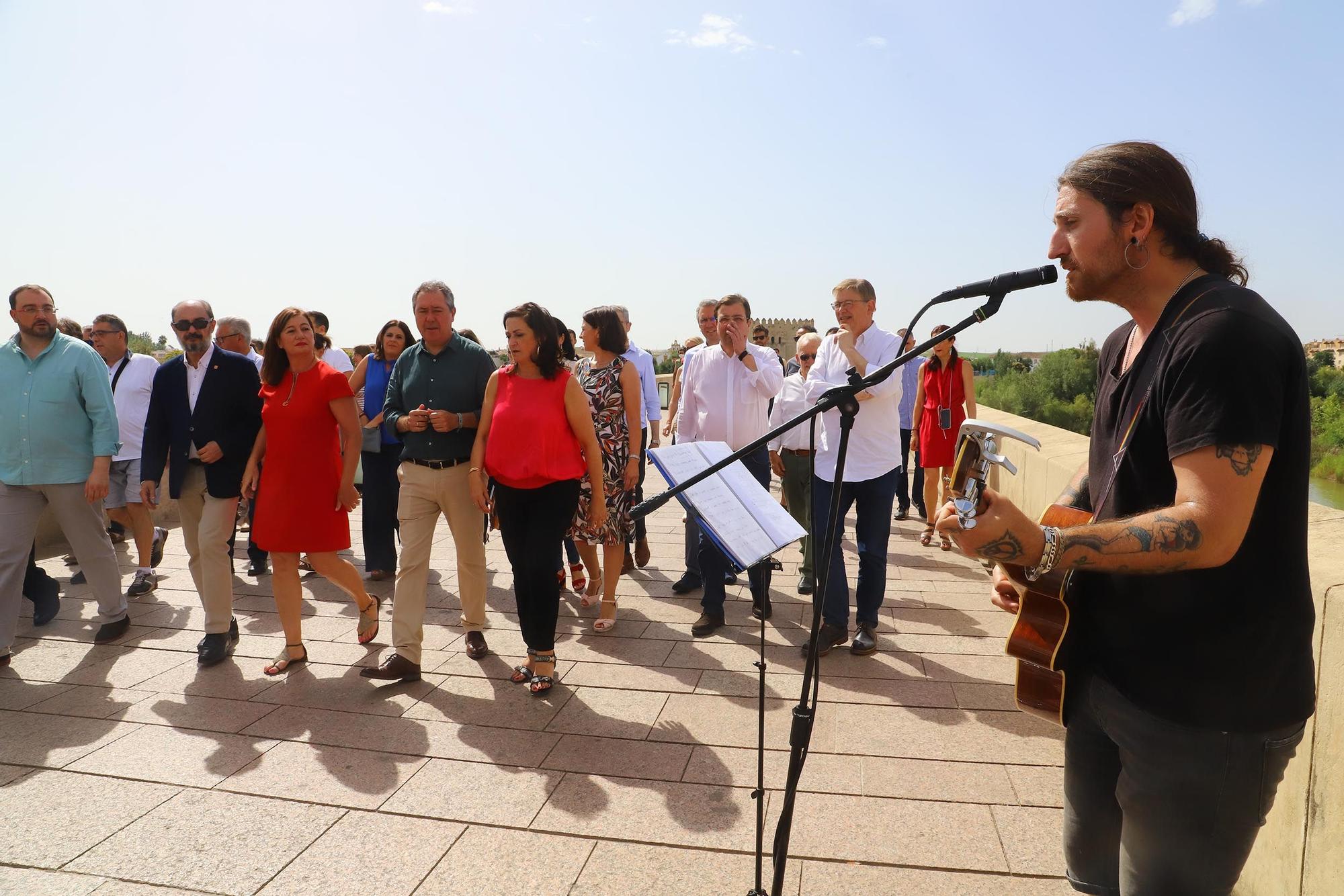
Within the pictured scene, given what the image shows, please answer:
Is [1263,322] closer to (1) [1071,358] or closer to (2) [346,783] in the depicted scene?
(2) [346,783]

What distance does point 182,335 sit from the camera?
4.88 meters

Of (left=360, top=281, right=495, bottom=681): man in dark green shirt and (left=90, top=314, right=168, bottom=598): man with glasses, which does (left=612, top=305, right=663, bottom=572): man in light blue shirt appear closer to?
(left=360, top=281, right=495, bottom=681): man in dark green shirt

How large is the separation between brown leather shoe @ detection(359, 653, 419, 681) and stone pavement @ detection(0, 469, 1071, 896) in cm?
7

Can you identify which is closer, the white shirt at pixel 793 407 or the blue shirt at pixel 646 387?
the white shirt at pixel 793 407

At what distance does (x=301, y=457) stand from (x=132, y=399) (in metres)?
3.07

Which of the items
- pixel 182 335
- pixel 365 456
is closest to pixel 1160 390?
pixel 182 335

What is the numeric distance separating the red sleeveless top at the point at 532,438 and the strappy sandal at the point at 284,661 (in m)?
1.48

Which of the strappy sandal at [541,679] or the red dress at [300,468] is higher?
the red dress at [300,468]

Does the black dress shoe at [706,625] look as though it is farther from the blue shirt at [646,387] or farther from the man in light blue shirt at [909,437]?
the man in light blue shirt at [909,437]

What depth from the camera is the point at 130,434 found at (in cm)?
645

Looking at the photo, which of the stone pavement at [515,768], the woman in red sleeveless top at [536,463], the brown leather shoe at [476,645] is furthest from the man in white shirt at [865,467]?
the brown leather shoe at [476,645]

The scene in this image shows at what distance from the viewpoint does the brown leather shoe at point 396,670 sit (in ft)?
13.9

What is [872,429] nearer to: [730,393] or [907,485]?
[730,393]

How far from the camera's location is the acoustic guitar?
176 cm
